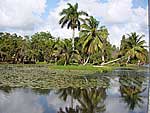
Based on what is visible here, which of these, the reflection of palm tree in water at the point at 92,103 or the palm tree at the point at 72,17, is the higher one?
the palm tree at the point at 72,17

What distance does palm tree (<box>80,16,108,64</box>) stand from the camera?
3934cm

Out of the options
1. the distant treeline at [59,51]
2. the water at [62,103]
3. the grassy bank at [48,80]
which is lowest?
the water at [62,103]

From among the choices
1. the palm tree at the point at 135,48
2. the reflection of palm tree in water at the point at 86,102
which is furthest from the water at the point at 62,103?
the palm tree at the point at 135,48

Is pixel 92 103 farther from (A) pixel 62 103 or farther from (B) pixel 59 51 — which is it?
(B) pixel 59 51

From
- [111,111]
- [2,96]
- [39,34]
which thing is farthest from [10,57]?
[111,111]

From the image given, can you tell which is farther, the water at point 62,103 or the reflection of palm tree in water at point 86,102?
the water at point 62,103

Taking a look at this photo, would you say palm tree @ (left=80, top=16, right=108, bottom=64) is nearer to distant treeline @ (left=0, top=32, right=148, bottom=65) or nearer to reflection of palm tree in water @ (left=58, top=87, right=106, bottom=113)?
distant treeline @ (left=0, top=32, right=148, bottom=65)

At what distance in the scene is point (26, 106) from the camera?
11375mm

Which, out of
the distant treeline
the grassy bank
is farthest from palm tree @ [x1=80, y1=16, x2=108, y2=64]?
the grassy bank

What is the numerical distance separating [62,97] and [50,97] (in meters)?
0.57

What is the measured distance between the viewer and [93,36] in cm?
4009

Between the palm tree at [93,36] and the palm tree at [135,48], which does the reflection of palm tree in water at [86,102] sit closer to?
the palm tree at [93,36]

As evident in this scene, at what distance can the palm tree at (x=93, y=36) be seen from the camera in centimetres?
3934

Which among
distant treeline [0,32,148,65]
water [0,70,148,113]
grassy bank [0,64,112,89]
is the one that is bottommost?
water [0,70,148,113]
